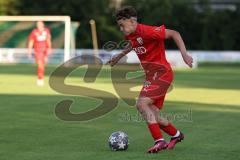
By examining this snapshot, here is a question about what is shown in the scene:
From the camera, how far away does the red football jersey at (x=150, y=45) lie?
1030 cm

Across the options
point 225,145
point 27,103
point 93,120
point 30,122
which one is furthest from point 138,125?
point 27,103

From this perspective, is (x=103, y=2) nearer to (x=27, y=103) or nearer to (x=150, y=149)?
(x=27, y=103)

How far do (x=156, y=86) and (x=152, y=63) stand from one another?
36 cm

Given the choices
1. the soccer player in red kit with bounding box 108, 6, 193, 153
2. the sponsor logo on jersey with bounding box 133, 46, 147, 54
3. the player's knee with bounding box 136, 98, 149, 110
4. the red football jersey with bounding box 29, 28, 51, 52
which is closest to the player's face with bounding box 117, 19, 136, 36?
the soccer player in red kit with bounding box 108, 6, 193, 153

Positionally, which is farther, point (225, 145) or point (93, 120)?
point (93, 120)

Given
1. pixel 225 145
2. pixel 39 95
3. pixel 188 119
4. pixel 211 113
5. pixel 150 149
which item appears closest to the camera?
pixel 150 149

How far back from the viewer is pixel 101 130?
1307cm

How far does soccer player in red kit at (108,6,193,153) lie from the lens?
10195mm

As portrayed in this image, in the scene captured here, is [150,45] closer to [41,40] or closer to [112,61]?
[112,61]

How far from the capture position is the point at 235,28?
217 ft

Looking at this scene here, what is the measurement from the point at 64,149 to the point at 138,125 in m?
3.73

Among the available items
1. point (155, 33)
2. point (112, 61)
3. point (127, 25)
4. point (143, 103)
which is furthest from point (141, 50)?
point (112, 61)

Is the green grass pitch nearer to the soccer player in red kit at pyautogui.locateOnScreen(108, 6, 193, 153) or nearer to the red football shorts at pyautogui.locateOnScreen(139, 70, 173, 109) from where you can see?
the soccer player in red kit at pyautogui.locateOnScreen(108, 6, 193, 153)

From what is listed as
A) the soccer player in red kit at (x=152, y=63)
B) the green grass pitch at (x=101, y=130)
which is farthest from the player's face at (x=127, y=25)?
the green grass pitch at (x=101, y=130)
